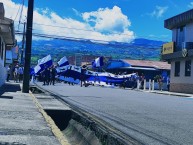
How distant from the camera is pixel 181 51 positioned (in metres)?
35.7

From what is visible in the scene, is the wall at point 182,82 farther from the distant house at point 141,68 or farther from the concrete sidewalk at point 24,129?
the concrete sidewalk at point 24,129

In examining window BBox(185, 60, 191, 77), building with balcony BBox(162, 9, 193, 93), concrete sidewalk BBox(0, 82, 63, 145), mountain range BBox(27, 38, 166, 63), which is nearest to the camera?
concrete sidewalk BBox(0, 82, 63, 145)

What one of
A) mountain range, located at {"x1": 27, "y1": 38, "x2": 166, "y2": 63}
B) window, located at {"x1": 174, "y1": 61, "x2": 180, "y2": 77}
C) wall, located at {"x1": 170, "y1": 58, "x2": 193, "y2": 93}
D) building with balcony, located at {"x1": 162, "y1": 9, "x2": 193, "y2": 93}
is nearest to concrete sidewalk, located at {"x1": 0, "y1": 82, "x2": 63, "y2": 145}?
building with balcony, located at {"x1": 162, "y1": 9, "x2": 193, "y2": 93}

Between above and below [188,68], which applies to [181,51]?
above

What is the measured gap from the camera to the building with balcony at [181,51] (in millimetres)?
34688

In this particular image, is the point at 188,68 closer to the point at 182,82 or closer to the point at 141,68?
the point at 182,82

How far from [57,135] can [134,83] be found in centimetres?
3619

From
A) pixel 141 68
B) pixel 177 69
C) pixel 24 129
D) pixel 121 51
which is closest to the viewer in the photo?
pixel 24 129

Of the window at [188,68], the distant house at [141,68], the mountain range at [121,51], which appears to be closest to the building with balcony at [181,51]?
the window at [188,68]

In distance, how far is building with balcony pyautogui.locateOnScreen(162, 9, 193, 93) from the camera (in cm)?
3469

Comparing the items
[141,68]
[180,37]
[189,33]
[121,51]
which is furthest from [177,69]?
[121,51]

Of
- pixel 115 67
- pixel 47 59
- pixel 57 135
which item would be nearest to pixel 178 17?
pixel 47 59

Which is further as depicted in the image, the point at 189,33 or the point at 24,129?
the point at 189,33

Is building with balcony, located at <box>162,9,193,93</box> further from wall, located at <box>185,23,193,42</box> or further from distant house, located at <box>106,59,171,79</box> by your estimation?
distant house, located at <box>106,59,171,79</box>
